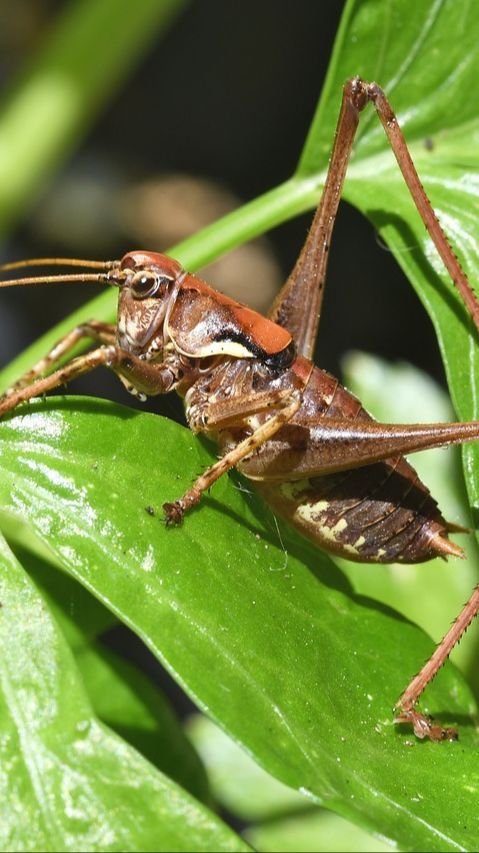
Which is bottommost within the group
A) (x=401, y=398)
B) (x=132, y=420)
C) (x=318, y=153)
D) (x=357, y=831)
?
(x=357, y=831)

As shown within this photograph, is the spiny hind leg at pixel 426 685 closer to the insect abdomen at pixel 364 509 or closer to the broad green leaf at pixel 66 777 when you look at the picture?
the insect abdomen at pixel 364 509

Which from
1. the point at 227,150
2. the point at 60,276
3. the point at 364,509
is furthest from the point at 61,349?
the point at 227,150

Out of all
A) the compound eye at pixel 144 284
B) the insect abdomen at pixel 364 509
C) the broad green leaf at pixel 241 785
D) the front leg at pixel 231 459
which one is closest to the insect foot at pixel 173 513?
the front leg at pixel 231 459

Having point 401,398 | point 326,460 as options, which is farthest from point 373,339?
point 326,460

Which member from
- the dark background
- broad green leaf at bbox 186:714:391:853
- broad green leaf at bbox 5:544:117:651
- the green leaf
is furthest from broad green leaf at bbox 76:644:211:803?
the dark background

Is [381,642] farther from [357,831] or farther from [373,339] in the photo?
[373,339]
